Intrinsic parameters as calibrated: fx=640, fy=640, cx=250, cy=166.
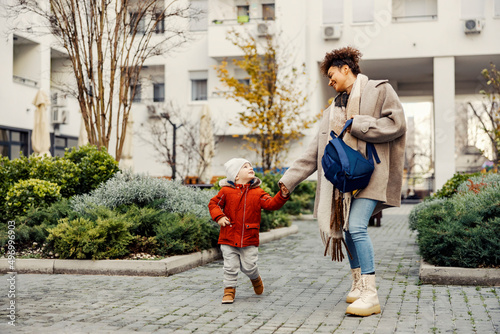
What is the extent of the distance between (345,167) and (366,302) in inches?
44.2

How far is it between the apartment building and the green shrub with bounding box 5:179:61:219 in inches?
596

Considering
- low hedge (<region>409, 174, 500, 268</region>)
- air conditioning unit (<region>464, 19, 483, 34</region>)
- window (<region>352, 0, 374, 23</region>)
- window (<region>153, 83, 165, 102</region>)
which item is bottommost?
low hedge (<region>409, 174, 500, 268</region>)

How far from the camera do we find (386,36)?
2788 cm

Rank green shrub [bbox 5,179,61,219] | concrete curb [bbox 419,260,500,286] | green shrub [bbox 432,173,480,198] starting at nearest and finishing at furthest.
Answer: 1. concrete curb [bbox 419,260,500,286]
2. green shrub [bbox 5,179,61,219]
3. green shrub [bbox 432,173,480,198]

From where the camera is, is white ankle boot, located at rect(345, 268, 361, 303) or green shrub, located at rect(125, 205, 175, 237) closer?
white ankle boot, located at rect(345, 268, 361, 303)

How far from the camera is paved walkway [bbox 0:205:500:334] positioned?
4.90 metres

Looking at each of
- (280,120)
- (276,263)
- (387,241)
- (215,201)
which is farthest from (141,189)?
(280,120)

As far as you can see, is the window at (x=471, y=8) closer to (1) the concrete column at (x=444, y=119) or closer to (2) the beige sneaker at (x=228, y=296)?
(1) the concrete column at (x=444, y=119)

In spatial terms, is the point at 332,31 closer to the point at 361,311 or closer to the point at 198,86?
the point at 198,86

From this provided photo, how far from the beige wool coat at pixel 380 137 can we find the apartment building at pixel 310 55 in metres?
20.2

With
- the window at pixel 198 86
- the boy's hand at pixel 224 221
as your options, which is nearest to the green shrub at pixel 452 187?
the boy's hand at pixel 224 221

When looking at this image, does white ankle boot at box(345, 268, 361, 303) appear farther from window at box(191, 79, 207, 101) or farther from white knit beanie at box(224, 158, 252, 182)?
window at box(191, 79, 207, 101)

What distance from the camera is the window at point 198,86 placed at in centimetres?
3162

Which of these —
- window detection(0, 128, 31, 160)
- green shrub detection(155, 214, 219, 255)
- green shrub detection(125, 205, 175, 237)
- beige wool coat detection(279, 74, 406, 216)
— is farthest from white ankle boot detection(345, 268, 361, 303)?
window detection(0, 128, 31, 160)
